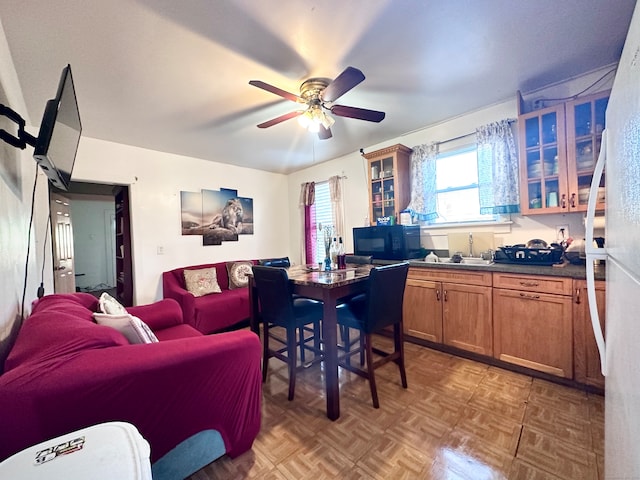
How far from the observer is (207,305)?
3.20 m

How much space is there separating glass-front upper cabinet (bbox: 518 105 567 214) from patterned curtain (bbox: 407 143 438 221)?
89 centimetres

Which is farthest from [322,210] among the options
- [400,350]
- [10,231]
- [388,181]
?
[10,231]

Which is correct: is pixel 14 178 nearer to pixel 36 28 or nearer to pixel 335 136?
pixel 36 28

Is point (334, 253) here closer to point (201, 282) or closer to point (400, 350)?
point (400, 350)

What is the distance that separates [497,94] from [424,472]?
2977mm

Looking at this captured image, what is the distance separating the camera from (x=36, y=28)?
61.5 inches

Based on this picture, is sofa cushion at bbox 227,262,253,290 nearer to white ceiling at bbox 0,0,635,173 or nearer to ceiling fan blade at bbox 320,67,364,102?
white ceiling at bbox 0,0,635,173

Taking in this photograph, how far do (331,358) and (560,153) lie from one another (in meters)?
2.44

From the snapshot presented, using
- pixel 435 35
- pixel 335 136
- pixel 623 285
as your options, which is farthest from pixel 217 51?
pixel 623 285

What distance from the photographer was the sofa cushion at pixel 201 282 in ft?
11.6

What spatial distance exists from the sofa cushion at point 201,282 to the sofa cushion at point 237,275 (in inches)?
9.1

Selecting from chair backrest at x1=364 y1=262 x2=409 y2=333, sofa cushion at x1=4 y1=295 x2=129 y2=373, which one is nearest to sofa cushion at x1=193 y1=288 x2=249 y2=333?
sofa cushion at x1=4 y1=295 x2=129 y2=373

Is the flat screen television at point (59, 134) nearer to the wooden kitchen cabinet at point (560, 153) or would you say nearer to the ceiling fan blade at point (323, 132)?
the ceiling fan blade at point (323, 132)

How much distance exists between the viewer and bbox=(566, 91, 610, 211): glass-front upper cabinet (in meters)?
2.04
